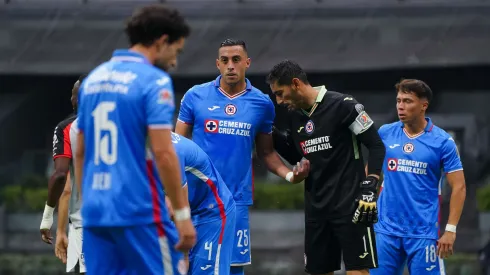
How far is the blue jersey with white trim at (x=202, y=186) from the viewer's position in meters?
6.90

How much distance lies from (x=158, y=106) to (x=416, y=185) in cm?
412

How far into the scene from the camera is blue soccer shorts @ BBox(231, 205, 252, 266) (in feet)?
28.6

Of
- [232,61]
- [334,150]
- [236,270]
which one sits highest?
[232,61]

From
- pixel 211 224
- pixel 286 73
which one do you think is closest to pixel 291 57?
pixel 286 73

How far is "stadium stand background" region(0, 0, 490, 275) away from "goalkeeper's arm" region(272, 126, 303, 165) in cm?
624

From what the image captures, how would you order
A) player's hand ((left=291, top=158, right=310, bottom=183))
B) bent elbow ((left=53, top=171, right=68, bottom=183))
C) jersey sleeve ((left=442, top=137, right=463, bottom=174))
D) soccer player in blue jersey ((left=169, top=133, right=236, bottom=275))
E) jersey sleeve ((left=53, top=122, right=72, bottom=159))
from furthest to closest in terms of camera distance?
jersey sleeve ((left=442, top=137, right=463, bottom=174)) → jersey sleeve ((left=53, top=122, right=72, bottom=159)) → bent elbow ((left=53, top=171, right=68, bottom=183)) → player's hand ((left=291, top=158, right=310, bottom=183)) → soccer player in blue jersey ((left=169, top=133, right=236, bottom=275))

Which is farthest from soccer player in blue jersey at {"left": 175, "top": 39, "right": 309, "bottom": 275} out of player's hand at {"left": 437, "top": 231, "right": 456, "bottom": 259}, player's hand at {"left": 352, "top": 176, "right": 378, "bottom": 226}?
player's hand at {"left": 437, "top": 231, "right": 456, "bottom": 259}

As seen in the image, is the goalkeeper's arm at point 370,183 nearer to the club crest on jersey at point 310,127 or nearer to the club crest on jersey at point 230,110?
the club crest on jersey at point 310,127

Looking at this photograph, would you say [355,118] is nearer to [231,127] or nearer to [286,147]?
[286,147]

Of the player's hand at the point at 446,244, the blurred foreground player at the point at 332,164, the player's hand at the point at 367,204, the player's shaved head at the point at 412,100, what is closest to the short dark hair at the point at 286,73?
the blurred foreground player at the point at 332,164

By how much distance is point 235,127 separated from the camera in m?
8.70

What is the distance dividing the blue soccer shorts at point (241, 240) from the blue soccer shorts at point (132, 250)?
3.18m

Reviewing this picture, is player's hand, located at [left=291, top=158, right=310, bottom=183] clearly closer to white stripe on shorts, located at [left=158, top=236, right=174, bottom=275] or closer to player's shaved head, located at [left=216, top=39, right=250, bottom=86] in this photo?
player's shaved head, located at [left=216, top=39, right=250, bottom=86]

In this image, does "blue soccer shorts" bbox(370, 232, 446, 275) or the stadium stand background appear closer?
"blue soccer shorts" bbox(370, 232, 446, 275)
